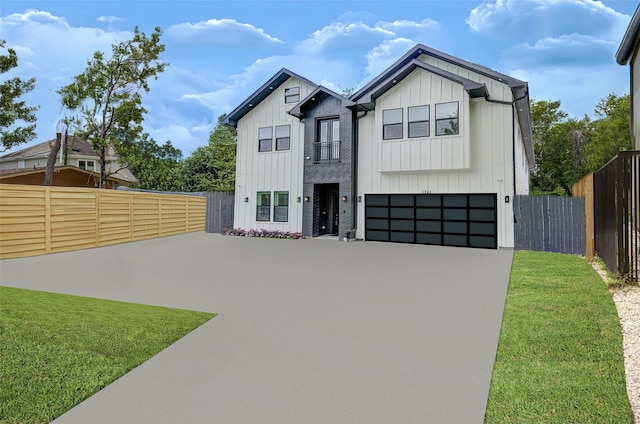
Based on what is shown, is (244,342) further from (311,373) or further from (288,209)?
(288,209)

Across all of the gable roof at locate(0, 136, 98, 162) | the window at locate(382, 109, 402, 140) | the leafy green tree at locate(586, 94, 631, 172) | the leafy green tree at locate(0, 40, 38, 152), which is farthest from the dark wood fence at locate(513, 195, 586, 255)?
the gable roof at locate(0, 136, 98, 162)

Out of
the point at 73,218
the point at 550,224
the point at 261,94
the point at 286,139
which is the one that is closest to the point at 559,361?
the point at 550,224

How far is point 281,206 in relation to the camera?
16297 millimetres

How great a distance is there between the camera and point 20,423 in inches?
93.8

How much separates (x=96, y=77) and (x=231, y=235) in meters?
13.7

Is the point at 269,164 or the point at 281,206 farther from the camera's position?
the point at 269,164

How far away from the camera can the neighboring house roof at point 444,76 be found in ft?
Result: 39.4

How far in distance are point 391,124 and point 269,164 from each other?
19.1ft

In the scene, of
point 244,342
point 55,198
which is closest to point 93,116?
point 55,198

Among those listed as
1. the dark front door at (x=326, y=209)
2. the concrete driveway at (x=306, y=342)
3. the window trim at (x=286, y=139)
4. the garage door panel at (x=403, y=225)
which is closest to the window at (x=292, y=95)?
the window trim at (x=286, y=139)

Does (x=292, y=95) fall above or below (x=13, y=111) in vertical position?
above

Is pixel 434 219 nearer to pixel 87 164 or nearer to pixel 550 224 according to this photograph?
pixel 550 224

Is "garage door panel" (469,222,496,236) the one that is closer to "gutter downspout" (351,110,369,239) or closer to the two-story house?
the two-story house

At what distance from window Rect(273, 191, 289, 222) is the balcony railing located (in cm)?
209
